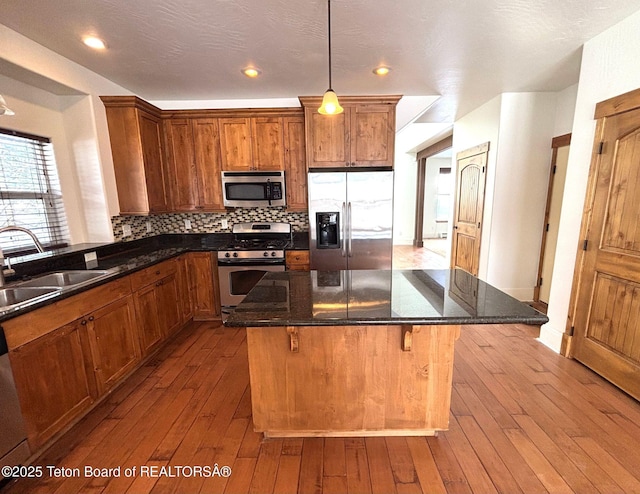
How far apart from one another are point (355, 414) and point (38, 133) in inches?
139

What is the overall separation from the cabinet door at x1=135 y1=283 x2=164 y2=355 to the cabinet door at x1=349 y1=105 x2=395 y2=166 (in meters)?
2.46

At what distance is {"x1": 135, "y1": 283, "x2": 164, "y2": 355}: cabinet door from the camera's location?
239cm

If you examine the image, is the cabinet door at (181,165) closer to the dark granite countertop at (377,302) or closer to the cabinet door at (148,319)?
the cabinet door at (148,319)

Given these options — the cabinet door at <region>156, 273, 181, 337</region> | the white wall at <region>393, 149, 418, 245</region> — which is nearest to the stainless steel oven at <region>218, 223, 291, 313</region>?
the cabinet door at <region>156, 273, 181, 337</region>

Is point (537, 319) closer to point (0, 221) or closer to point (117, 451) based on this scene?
point (117, 451)

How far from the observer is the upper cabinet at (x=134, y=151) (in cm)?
287

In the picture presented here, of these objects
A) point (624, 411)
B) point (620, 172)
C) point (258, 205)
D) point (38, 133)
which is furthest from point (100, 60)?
point (624, 411)

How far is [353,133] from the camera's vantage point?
311cm

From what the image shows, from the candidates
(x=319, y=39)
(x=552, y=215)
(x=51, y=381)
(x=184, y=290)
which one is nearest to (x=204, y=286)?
(x=184, y=290)

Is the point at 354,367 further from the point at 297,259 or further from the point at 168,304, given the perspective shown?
the point at 168,304

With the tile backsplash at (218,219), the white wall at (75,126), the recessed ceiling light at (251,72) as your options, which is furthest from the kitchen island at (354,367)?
the white wall at (75,126)

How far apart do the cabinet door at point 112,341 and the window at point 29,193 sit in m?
1.15

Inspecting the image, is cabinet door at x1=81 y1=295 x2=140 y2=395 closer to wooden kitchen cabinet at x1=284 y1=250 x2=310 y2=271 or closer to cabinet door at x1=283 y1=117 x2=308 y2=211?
wooden kitchen cabinet at x1=284 y1=250 x2=310 y2=271

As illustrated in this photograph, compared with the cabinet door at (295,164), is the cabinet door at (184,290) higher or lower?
lower
